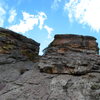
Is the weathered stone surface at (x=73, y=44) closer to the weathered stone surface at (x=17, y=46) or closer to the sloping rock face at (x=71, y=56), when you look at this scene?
the sloping rock face at (x=71, y=56)

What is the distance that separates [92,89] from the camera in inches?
504

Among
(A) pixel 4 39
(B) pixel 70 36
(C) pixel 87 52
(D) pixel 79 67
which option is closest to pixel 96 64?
(D) pixel 79 67

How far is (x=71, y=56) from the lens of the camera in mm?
17562

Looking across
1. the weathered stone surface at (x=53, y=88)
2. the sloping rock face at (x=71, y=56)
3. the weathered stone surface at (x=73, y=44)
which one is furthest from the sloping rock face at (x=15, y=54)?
the weathered stone surface at (x=73, y=44)

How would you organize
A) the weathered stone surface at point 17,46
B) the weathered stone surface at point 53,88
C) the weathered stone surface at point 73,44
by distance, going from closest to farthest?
the weathered stone surface at point 53,88
the weathered stone surface at point 73,44
the weathered stone surface at point 17,46

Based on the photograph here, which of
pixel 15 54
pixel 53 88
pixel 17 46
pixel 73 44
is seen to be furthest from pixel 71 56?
pixel 17 46

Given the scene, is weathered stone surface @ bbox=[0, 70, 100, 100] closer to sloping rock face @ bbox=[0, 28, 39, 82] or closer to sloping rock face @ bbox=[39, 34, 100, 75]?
sloping rock face @ bbox=[39, 34, 100, 75]

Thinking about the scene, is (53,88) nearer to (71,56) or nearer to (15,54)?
(71,56)

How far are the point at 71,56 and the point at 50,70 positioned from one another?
3000mm

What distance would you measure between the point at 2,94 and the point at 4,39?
956cm

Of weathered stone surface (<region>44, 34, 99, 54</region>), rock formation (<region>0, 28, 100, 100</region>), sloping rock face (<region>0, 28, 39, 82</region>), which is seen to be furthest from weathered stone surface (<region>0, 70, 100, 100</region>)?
weathered stone surface (<region>44, 34, 99, 54</region>)

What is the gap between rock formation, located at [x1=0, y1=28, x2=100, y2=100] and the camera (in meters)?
12.7

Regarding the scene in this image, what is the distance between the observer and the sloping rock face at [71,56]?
15.6 m

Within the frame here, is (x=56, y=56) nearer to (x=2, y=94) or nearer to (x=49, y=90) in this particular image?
(x=49, y=90)
